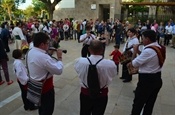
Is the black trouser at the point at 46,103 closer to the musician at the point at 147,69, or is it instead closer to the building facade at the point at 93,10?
the musician at the point at 147,69

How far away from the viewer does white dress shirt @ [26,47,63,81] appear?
124 inches

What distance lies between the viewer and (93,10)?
95.9ft

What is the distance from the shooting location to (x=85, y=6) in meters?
29.8

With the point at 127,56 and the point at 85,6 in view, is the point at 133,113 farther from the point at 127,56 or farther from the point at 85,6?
the point at 85,6

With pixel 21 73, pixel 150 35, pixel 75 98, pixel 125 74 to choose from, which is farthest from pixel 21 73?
pixel 125 74

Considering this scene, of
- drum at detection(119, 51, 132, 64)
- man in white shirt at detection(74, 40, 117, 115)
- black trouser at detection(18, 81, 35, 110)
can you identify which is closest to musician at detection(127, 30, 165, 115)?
man in white shirt at detection(74, 40, 117, 115)

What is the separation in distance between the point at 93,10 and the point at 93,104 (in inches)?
1052

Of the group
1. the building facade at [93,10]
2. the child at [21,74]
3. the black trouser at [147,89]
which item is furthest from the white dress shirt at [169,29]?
the child at [21,74]

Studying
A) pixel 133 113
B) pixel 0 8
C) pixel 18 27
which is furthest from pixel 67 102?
pixel 0 8

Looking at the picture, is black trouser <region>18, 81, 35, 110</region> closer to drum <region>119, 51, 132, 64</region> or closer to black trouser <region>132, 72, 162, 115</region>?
black trouser <region>132, 72, 162, 115</region>

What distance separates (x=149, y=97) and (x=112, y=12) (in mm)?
24743

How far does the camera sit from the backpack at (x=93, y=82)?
3086mm

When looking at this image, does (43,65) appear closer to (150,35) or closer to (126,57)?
(150,35)

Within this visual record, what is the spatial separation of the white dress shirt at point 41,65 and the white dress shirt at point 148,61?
1385 mm
